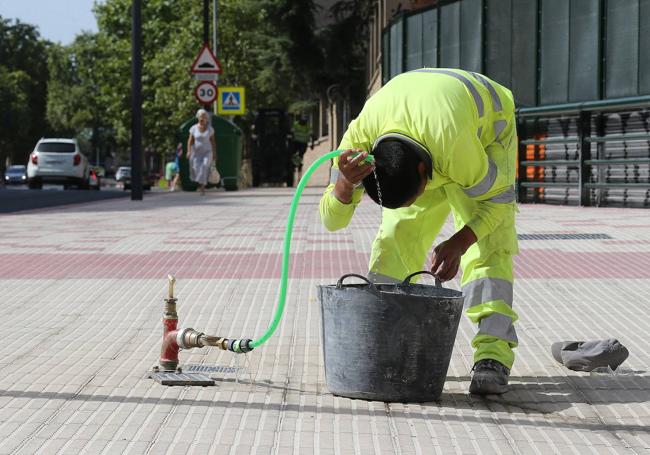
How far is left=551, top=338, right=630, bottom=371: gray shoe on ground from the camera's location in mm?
5758

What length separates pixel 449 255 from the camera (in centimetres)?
508

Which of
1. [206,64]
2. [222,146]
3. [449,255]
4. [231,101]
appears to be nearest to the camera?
[449,255]

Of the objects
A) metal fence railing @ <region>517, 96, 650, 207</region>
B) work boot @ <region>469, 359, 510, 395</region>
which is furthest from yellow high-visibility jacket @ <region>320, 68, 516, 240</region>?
metal fence railing @ <region>517, 96, 650, 207</region>

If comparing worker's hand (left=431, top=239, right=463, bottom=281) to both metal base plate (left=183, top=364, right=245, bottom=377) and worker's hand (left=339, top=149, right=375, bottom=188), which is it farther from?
metal base plate (left=183, top=364, right=245, bottom=377)

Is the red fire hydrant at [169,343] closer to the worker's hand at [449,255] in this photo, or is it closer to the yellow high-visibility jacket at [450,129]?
the yellow high-visibility jacket at [450,129]

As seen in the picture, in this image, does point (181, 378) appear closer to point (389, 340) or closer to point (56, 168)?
point (389, 340)

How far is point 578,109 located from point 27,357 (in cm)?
1484

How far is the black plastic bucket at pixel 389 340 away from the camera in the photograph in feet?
16.2

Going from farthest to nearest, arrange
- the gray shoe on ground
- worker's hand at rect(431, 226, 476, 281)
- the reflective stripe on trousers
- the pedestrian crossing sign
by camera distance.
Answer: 1. the pedestrian crossing sign
2. the gray shoe on ground
3. the reflective stripe on trousers
4. worker's hand at rect(431, 226, 476, 281)

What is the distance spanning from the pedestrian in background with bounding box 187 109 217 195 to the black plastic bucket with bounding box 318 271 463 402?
19769mm

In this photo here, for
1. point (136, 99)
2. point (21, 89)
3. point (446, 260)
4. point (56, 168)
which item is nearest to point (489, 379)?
point (446, 260)

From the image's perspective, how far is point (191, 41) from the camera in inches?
2131

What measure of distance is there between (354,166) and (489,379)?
1121 mm

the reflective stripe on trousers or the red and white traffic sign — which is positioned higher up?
the red and white traffic sign
